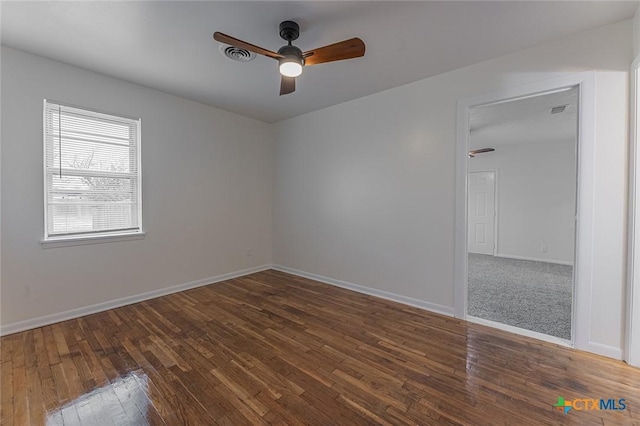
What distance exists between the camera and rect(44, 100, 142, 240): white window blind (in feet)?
8.97

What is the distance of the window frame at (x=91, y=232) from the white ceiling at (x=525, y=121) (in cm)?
414

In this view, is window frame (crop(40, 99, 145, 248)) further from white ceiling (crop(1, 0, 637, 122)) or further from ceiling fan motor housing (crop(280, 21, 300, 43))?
ceiling fan motor housing (crop(280, 21, 300, 43))

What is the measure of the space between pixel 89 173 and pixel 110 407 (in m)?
2.51

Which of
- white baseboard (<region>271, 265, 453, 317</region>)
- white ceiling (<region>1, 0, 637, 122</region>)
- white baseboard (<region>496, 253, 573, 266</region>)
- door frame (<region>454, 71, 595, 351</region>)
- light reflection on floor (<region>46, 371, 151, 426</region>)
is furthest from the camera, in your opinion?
white baseboard (<region>496, 253, 573, 266</region>)

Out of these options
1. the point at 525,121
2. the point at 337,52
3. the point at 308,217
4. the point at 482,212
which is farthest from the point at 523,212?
the point at 337,52

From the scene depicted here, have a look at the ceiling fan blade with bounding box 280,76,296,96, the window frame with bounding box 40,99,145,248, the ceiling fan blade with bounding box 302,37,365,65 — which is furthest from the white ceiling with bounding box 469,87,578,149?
the window frame with bounding box 40,99,145,248

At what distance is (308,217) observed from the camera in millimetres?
4336

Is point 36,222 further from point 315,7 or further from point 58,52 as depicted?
point 315,7

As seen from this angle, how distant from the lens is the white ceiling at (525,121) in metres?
3.46

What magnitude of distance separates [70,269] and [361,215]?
3442 mm

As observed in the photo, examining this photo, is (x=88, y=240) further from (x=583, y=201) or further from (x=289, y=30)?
(x=583, y=201)

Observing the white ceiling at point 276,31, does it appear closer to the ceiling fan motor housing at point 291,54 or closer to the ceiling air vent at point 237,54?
the ceiling air vent at point 237,54

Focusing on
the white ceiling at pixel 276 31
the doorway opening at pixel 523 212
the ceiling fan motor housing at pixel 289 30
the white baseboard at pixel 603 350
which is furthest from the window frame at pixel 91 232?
the white baseboard at pixel 603 350

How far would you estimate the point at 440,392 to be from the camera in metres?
1.72
